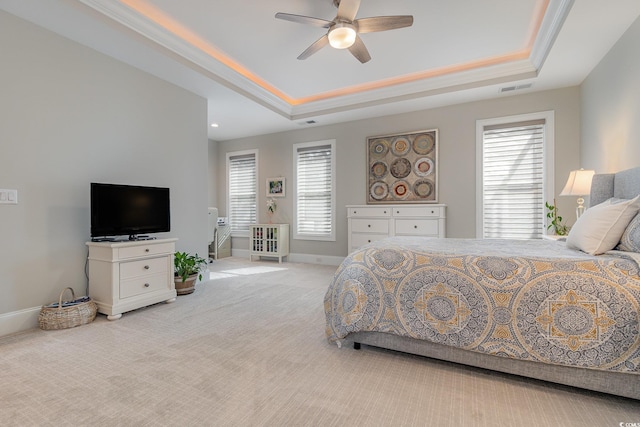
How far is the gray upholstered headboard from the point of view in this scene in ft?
7.47

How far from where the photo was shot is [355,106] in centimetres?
470

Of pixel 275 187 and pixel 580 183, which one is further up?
pixel 275 187

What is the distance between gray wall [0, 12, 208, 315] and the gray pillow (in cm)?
427

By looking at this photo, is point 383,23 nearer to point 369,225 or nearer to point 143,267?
point 369,225

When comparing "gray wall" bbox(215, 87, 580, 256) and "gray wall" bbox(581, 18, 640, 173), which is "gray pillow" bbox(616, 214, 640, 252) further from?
"gray wall" bbox(215, 87, 580, 256)

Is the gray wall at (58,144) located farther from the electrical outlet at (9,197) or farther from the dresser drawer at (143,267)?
the dresser drawer at (143,267)

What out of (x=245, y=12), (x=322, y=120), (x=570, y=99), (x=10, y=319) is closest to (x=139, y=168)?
(x=10, y=319)

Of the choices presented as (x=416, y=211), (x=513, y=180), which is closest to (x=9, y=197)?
(x=416, y=211)

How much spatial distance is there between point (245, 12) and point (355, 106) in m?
2.32

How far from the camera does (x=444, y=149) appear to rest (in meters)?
4.61

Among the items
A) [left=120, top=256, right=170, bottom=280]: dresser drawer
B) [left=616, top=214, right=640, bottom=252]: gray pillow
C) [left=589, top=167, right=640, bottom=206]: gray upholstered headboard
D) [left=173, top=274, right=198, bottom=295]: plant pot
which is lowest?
[left=173, top=274, right=198, bottom=295]: plant pot

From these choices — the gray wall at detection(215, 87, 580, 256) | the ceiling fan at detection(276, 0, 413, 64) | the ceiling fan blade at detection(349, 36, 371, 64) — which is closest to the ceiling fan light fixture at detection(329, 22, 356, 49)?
the ceiling fan at detection(276, 0, 413, 64)

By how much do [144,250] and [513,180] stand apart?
4.76 m

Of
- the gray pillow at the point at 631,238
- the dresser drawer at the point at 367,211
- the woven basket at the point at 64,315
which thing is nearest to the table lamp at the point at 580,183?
the gray pillow at the point at 631,238
